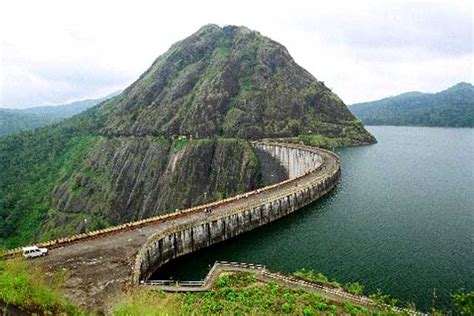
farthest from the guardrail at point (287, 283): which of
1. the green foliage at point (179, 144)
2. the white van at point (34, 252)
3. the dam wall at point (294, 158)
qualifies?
the green foliage at point (179, 144)

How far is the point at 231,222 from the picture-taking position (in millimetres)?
74625

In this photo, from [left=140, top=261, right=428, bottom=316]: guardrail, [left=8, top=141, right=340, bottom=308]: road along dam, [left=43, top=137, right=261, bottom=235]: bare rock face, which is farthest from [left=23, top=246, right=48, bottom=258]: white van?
[left=43, top=137, right=261, bottom=235]: bare rock face

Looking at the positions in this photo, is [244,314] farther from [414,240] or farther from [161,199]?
[161,199]

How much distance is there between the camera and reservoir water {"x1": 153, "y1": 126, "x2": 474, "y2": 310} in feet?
183

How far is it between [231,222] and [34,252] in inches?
1231

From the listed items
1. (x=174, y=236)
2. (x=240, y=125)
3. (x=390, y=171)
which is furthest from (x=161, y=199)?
(x=174, y=236)

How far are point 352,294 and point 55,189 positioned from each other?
162238mm

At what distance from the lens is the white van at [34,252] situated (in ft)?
178

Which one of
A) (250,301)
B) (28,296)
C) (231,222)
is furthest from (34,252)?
(231,222)

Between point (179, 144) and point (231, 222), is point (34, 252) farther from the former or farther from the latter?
point (179, 144)

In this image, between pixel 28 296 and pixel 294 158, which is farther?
pixel 294 158

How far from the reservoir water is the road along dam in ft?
6.41

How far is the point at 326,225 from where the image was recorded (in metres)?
79.1

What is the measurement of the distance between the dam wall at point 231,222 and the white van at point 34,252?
40.0 ft
